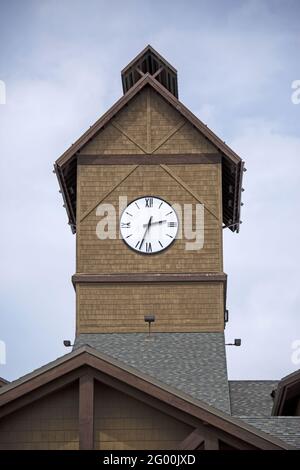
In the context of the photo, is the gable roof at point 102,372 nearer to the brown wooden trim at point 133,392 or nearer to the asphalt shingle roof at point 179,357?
the brown wooden trim at point 133,392

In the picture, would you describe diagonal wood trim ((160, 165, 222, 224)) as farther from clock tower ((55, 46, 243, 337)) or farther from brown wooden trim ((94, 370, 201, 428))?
brown wooden trim ((94, 370, 201, 428))

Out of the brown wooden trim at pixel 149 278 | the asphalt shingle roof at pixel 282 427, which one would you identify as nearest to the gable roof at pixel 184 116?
the brown wooden trim at pixel 149 278

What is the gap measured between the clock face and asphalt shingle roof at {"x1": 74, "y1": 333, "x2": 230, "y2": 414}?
286 cm

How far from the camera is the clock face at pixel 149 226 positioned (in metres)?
41.7

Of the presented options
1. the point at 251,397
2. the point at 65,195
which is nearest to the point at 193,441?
the point at 251,397

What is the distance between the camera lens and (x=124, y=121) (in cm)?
4316

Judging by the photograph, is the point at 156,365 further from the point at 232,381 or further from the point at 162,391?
the point at 162,391

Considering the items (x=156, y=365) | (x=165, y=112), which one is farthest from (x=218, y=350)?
(x=165, y=112)

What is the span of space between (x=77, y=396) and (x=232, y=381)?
44.2 feet

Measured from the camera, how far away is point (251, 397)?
3978cm

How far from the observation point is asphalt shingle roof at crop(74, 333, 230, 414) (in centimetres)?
3688

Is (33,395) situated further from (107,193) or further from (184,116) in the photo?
(184,116)

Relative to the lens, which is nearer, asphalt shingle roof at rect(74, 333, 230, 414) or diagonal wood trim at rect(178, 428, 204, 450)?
diagonal wood trim at rect(178, 428, 204, 450)

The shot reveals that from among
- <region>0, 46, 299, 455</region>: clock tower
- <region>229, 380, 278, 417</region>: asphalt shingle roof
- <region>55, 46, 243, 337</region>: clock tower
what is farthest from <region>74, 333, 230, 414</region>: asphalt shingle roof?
<region>229, 380, 278, 417</region>: asphalt shingle roof
